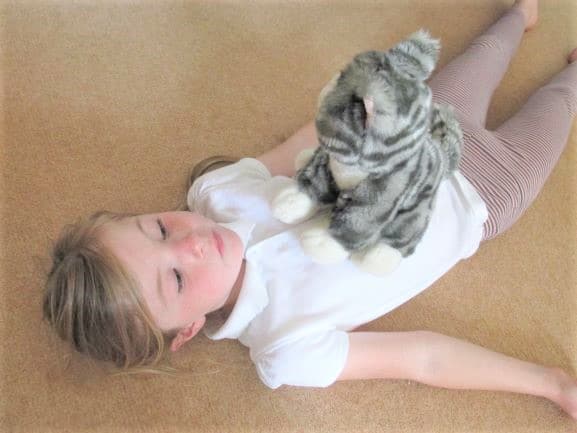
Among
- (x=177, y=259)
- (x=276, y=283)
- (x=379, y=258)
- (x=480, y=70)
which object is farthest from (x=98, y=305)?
(x=480, y=70)

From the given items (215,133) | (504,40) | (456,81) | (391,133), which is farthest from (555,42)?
(391,133)

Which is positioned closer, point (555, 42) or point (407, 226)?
point (407, 226)

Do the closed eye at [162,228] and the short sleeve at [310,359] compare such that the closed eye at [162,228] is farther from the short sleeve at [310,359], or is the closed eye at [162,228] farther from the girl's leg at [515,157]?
the girl's leg at [515,157]

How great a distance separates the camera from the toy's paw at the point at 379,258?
2.24ft

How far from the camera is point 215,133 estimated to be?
3.77ft

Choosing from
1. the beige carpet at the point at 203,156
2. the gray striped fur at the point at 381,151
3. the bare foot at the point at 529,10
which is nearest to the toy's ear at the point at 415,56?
the gray striped fur at the point at 381,151

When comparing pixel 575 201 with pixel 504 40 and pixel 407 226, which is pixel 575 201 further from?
pixel 407 226

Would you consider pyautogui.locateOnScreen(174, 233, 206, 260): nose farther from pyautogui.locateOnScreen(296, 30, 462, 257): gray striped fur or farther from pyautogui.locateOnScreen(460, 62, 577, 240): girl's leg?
pyautogui.locateOnScreen(460, 62, 577, 240): girl's leg

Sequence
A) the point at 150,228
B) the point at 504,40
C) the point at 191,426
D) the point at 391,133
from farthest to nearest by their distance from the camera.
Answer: the point at 504,40 → the point at 191,426 → the point at 150,228 → the point at 391,133

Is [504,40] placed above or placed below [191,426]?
above

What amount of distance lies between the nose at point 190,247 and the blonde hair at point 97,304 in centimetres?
8

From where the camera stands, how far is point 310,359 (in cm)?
82

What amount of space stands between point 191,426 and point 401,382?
1.23 ft

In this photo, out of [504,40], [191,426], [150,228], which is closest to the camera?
[150,228]
